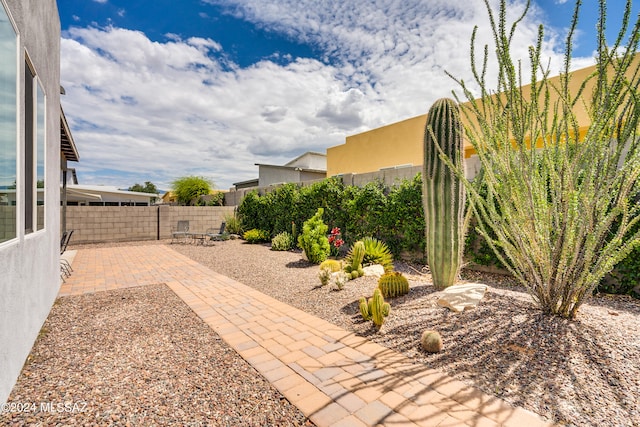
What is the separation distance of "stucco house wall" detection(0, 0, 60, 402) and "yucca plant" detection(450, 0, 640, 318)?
4.37 m

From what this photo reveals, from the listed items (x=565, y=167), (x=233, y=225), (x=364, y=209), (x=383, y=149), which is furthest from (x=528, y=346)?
(x=233, y=225)

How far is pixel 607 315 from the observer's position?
11.5ft

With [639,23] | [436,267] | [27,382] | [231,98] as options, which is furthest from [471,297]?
[231,98]

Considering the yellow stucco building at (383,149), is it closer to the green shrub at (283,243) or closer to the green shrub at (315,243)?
the green shrub at (283,243)

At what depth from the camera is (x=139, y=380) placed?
2445 millimetres

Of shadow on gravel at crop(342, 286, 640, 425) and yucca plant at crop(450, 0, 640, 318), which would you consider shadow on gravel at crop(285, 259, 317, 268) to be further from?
yucca plant at crop(450, 0, 640, 318)

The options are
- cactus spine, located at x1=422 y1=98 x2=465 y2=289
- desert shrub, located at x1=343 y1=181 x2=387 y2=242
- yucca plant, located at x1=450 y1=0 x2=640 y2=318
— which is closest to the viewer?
yucca plant, located at x1=450 y1=0 x2=640 y2=318

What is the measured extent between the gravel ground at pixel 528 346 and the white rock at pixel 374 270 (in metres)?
0.98

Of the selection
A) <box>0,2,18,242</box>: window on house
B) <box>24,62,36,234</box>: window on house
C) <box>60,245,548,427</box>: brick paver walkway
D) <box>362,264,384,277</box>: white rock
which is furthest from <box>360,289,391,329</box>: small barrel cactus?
<box>24,62,36,234</box>: window on house

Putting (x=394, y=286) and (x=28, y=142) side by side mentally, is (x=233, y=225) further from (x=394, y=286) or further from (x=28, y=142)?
(x=28, y=142)

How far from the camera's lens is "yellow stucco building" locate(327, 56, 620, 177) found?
39.7 feet

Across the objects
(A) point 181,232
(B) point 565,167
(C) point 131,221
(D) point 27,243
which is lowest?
(A) point 181,232

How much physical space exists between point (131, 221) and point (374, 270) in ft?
37.6

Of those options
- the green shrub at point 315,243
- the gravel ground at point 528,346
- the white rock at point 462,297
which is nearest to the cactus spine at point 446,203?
the gravel ground at point 528,346
